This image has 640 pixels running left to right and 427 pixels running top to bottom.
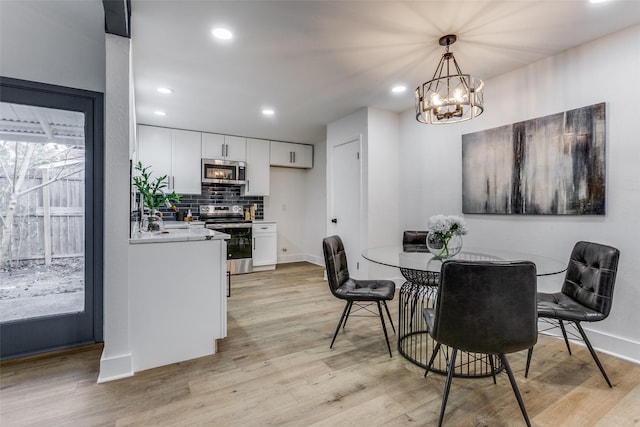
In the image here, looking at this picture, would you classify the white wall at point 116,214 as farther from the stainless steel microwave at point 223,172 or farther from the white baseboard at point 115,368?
the stainless steel microwave at point 223,172

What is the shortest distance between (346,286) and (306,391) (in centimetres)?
89

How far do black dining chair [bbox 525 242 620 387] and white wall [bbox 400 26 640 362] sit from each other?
0.36m

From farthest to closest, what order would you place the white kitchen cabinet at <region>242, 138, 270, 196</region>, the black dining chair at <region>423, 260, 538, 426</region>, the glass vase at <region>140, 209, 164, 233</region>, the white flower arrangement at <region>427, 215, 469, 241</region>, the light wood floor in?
the white kitchen cabinet at <region>242, 138, 270, 196</region>
the glass vase at <region>140, 209, 164, 233</region>
the white flower arrangement at <region>427, 215, 469, 241</region>
the light wood floor
the black dining chair at <region>423, 260, 538, 426</region>

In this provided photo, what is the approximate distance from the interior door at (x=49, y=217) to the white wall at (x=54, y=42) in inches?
3.7

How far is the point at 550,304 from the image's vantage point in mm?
2094

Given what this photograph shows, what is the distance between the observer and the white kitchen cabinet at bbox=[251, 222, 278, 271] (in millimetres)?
5410

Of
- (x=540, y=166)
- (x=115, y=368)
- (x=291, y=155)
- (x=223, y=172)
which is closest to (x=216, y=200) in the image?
(x=223, y=172)

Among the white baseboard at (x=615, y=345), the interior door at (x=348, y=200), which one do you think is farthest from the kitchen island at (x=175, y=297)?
the white baseboard at (x=615, y=345)

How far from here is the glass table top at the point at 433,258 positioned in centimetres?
191

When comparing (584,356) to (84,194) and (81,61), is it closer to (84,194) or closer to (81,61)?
(84,194)

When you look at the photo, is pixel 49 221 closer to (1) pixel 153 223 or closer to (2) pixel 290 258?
(1) pixel 153 223

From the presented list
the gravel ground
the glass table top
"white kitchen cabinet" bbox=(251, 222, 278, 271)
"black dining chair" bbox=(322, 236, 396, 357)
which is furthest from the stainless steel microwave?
the glass table top

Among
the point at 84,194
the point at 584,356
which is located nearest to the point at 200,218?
the point at 84,194

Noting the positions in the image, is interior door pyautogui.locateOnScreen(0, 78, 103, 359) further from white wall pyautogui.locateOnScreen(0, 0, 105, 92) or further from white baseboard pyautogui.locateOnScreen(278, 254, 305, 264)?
white baseboard pyautogui.locateOnScreen(278, 254, 305, 264)
